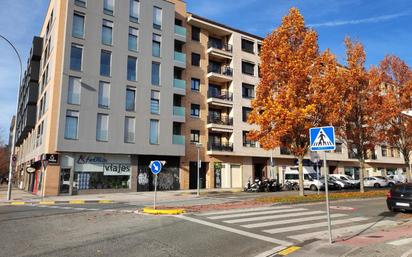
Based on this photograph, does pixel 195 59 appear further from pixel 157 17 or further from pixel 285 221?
pixel 285 221

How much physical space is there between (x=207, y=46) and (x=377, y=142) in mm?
21439

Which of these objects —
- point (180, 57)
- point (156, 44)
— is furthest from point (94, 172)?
point (180, 57)

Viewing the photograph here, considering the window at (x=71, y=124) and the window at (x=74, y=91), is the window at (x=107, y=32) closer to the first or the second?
the window at (x=74, y=91)

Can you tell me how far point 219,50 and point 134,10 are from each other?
1037 cm

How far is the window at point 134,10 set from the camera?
33.0 metres

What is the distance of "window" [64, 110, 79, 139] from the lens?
28.1 meters

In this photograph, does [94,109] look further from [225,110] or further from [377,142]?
[377,142]

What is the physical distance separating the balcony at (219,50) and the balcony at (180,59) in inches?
163

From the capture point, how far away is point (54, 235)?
9.45m

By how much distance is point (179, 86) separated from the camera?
34.9 metres

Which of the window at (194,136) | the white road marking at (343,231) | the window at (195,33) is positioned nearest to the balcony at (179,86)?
the window at (194,136)

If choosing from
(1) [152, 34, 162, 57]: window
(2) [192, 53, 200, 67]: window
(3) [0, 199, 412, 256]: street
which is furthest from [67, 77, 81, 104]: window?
(3) [0, 199, 412, 256]: street

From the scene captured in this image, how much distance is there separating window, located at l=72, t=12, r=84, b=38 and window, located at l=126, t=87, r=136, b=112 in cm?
614

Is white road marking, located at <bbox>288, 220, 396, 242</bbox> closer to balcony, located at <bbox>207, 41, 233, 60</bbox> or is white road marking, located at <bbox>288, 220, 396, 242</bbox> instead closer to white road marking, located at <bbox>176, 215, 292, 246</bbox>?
white road marking, located at <bbox>176, 215, 292, 246</bbox>
